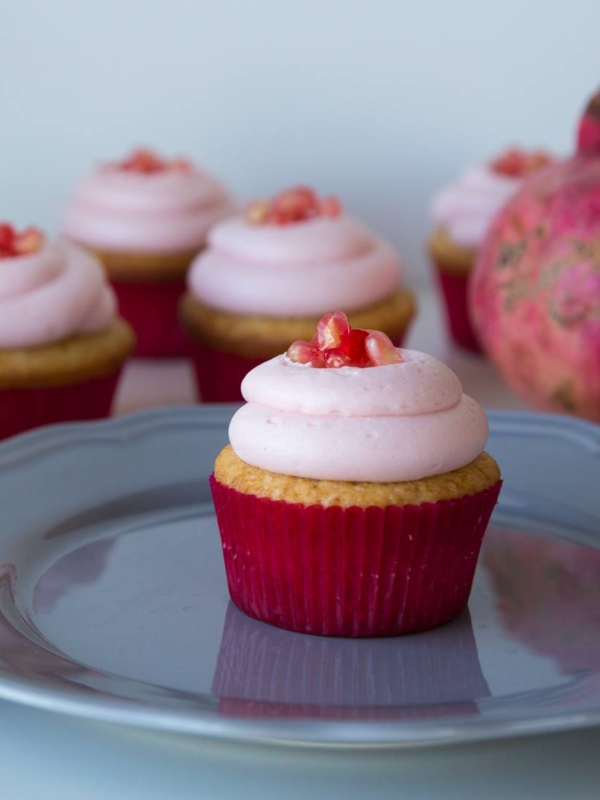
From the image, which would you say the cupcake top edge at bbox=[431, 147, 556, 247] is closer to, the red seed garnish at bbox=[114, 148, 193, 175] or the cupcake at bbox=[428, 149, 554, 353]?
the cupcake at bbox=[428, 149, 554, 353]

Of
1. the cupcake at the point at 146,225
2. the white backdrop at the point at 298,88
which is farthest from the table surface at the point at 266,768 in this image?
the white backdrop at the point at 298,88

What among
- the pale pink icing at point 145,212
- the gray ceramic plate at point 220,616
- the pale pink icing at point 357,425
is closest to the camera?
the gray ceramic plate at point 220,616

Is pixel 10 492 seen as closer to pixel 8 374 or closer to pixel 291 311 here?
pixel 8 374

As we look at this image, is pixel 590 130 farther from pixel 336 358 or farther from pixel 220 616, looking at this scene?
pixel 220 616

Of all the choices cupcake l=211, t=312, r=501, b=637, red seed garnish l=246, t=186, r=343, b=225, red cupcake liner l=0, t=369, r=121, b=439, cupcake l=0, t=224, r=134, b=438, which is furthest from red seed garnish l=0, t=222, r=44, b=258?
cupcake l=211, t=312, r=501, b=637

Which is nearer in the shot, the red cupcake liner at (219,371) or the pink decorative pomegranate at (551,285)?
the pink decorative pomegranate at (551,285)

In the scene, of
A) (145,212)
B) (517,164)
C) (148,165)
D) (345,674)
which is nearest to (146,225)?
(145,212)

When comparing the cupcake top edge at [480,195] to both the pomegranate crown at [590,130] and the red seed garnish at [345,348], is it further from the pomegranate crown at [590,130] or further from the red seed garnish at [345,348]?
the red seed garnish at [345,348]
